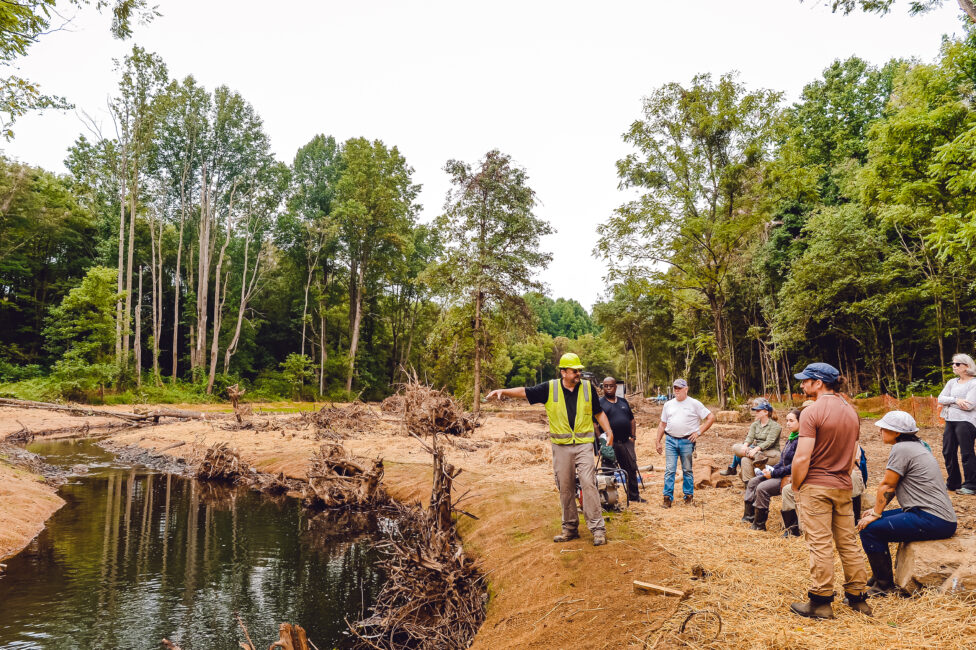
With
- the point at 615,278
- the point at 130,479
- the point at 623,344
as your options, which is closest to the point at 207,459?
the point at 130,479

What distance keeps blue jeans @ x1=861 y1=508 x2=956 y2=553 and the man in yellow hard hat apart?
8.21ft

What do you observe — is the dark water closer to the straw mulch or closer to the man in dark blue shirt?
the straw mulch

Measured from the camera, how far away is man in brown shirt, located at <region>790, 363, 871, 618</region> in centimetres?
413

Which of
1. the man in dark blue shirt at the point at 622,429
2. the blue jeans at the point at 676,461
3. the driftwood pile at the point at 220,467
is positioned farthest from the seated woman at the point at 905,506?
the driftwood pile at the point at 220,467

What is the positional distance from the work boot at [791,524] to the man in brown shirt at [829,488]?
2.16 m

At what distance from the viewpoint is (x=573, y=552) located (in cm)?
600

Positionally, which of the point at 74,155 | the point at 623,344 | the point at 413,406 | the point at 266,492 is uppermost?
the point at 74,155

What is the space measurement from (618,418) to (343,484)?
6.63 meters

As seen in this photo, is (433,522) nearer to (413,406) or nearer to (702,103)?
(413,406)

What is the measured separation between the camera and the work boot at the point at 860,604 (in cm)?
408

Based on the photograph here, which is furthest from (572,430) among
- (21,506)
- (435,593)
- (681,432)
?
(21,506)

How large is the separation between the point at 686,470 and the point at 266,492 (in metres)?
10.3

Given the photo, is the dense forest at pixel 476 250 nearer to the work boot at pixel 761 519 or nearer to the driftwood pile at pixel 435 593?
the work boot at pixel 761 519

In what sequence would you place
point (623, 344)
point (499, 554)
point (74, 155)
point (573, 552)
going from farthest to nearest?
1. point (623, 344)
2. point (74, 155)
3. point (499, 554)
4. point (573, 552)
